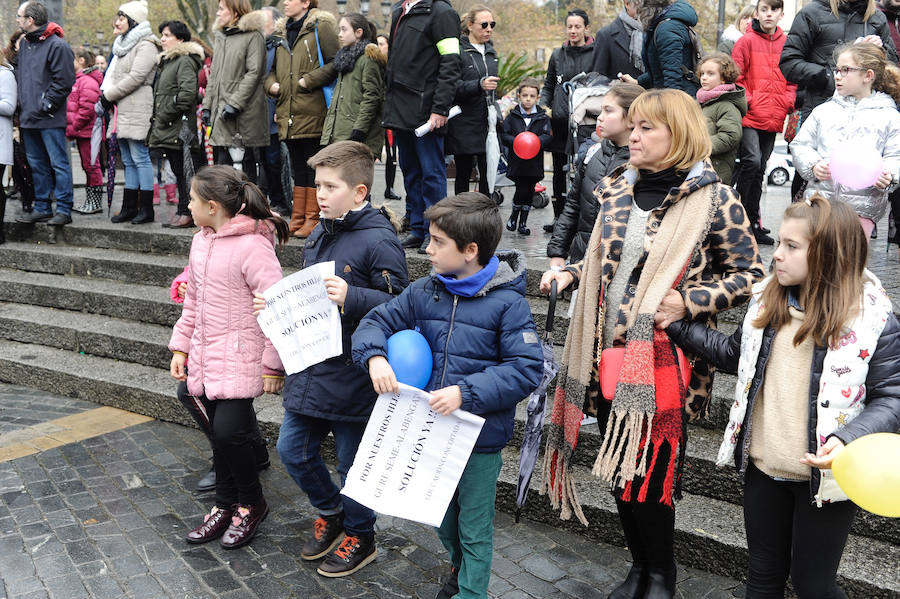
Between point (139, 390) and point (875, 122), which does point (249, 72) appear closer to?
point (139, 390)

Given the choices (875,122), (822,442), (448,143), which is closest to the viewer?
(822,442)

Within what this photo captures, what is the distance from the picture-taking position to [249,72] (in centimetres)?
795

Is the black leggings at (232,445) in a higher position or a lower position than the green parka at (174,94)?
lower

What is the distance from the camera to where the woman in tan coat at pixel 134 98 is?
8633 millimetres

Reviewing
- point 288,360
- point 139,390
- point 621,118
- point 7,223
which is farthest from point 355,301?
point 7,223

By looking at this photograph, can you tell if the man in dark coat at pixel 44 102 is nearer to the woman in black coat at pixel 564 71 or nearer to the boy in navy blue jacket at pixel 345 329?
the woman in black coat at pixel 564 71

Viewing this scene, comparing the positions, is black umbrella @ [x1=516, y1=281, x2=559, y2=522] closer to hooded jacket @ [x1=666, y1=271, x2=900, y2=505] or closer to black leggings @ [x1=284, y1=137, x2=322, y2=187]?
hooded jacket @ [x1=666, y1=271, x2=900, y2=505]

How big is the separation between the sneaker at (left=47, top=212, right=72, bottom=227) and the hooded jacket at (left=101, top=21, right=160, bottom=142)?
1.03m

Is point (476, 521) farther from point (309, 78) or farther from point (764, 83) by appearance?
point (764, 83)

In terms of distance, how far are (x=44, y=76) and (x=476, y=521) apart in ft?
25.1

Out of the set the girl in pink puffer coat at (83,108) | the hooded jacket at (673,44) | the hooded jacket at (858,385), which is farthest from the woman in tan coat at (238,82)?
the hooded jacket at (858,385)

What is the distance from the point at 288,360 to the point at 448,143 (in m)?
3.69

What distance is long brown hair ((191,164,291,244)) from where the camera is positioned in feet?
13.0

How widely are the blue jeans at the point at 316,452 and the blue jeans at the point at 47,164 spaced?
632 centimetres
